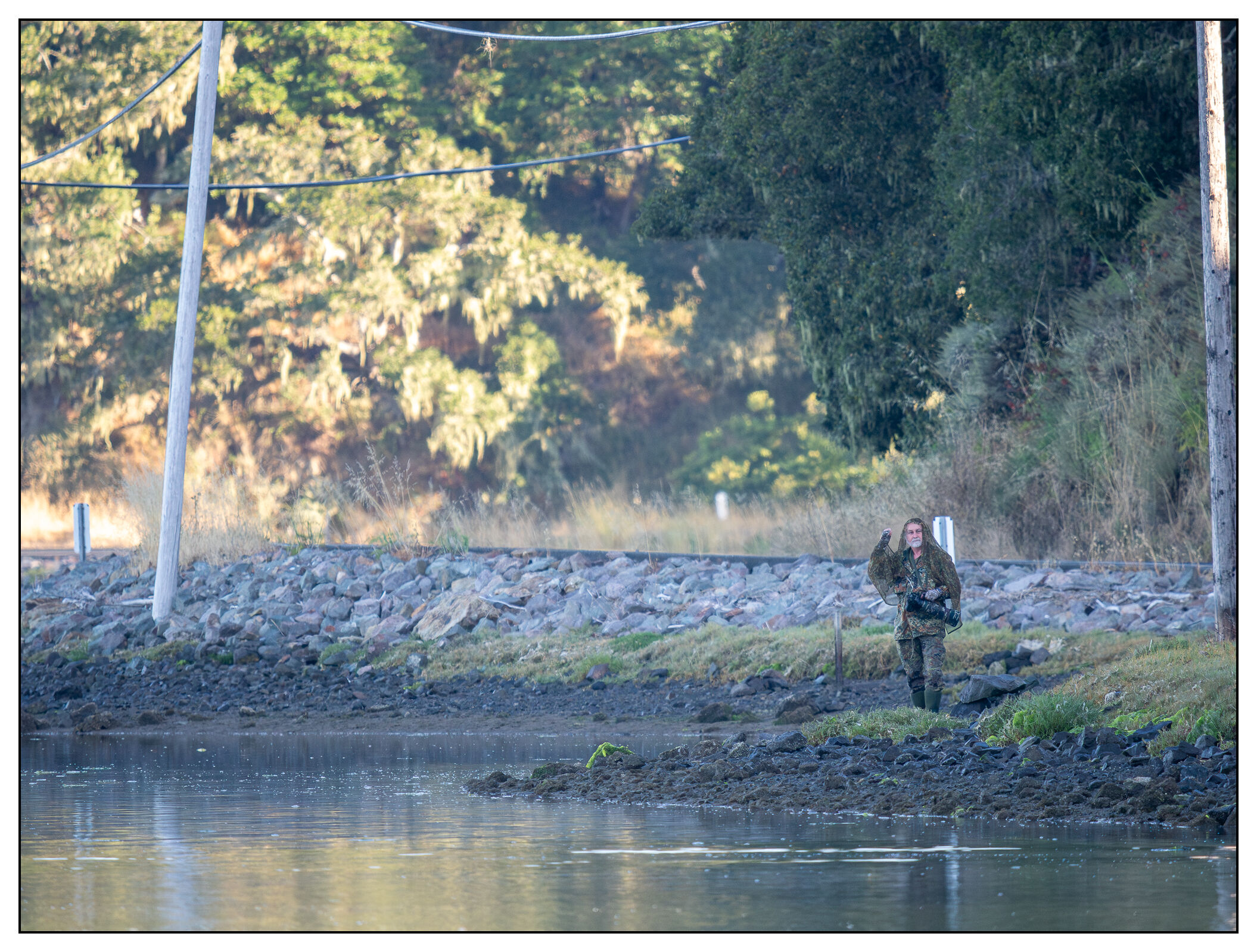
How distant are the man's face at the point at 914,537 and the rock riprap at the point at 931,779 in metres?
1.58

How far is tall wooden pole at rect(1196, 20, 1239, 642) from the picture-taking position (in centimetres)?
1338

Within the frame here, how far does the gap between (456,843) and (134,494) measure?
60.6ft

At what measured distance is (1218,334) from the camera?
44.9ft

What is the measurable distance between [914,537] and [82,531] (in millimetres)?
17541

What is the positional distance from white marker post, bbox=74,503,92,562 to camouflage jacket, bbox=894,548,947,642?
16658 millimetres

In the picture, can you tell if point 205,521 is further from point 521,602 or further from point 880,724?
point 880,724

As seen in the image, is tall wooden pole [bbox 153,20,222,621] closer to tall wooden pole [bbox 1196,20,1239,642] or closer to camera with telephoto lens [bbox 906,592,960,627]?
camera with telephoto lens [bbox 906,592,960,627]

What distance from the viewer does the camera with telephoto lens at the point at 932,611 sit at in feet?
41.8

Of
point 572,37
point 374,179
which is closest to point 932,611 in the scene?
point 572,37

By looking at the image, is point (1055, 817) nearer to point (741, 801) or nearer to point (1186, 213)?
point (741, 801)

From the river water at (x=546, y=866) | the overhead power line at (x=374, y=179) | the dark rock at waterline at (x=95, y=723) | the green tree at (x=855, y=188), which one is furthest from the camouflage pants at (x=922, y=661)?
the overhead power line at (x=374, y=179)

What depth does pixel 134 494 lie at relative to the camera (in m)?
26.1

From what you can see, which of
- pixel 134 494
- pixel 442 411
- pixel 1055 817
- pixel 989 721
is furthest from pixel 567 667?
pixel 442 411

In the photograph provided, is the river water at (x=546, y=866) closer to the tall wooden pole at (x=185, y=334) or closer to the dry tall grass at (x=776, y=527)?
the tall wooden pole at (x=185, y=334)
